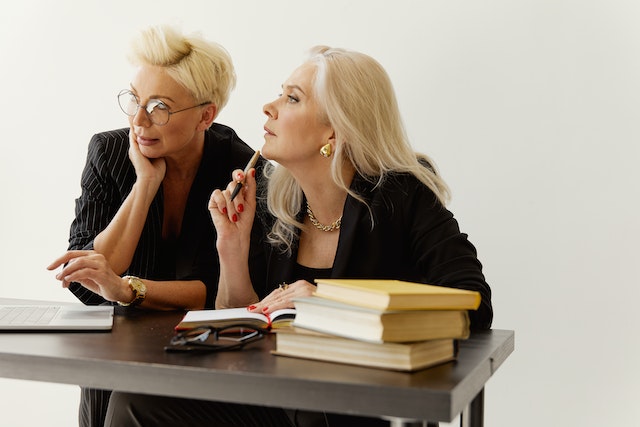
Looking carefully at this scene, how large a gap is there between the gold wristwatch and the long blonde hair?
0.36 metres

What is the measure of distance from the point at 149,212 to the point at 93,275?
1.71ft

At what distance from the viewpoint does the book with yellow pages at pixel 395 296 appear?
1224 mm

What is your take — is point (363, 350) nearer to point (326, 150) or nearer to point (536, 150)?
point (326, 150)

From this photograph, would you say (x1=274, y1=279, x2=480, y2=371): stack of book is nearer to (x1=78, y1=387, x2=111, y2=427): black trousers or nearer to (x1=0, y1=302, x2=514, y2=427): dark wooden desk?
(x1=0, y1=302, x2=514, y2=427): dark wooden desk

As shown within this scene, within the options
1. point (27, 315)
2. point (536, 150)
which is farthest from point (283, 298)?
point (536, 150)

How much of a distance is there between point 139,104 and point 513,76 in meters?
1.24

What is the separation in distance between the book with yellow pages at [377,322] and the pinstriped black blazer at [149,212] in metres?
1.11

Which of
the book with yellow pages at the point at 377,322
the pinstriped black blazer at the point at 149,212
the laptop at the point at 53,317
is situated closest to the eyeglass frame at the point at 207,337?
the book with yellow pages at the point at 377,322

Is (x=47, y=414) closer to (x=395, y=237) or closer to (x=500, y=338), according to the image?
(x=395, y=237)

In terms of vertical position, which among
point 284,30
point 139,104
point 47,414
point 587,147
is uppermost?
point 284,30

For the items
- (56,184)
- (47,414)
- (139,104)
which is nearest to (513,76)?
(139,104)

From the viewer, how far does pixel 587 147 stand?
2666 mm

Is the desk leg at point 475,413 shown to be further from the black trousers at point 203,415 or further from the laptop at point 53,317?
the laptop at point 53,317

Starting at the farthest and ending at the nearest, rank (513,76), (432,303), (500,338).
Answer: (513,76)
(500,338)
(432,303)
